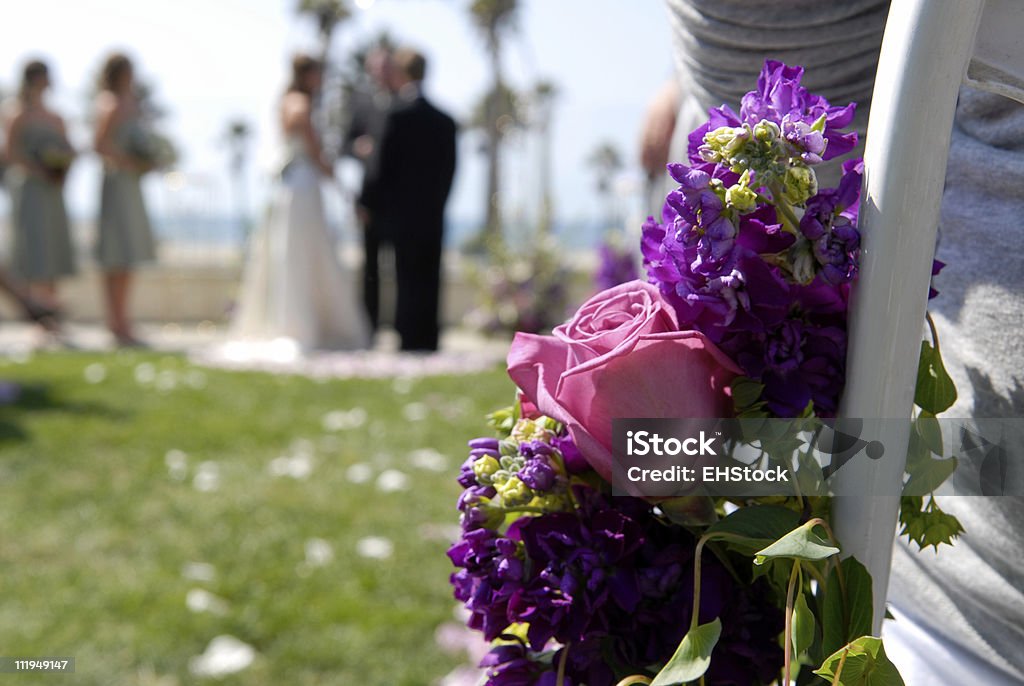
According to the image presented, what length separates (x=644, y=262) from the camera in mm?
649

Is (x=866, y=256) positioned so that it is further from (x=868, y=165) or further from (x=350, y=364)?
(x=350, y=364)

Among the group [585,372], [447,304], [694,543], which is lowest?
[447,304]

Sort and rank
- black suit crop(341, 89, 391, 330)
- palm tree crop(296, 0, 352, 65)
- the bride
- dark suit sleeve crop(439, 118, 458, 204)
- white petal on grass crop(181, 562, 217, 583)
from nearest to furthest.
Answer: white petal on grass crop(181, 562, 217, 583) < dark suit sleeve crop(439, 118, 458, 204) < the bride < black suit crop(341, 89, 391, 330) < palm tree crop(296, 0, 352, 65)

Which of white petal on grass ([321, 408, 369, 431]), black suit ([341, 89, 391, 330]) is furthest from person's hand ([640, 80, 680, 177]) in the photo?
black suit ([341, 89, 391, 330])

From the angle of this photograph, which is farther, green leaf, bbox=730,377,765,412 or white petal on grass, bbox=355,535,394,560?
white petal on grass, bbox=355,535,394,560

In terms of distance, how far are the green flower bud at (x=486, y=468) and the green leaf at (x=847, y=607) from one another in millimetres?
225

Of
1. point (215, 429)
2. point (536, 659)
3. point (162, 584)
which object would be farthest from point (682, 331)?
point (215, 429)

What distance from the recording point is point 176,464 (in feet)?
14.0

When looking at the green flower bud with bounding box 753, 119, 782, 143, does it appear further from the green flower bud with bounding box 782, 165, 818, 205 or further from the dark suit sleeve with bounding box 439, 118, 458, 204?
the dark suit sleeve with bounding box 439, 118, 458, 204

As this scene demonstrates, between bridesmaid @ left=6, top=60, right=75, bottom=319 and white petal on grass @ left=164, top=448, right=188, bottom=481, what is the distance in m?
4.67

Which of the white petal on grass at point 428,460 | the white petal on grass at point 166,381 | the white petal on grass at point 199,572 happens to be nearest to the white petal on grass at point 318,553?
the white petal on grass at point 199,572

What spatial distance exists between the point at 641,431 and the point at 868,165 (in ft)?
0.69

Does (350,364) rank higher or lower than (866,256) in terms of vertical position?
lower

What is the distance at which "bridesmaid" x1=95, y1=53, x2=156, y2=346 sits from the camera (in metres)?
8.23
